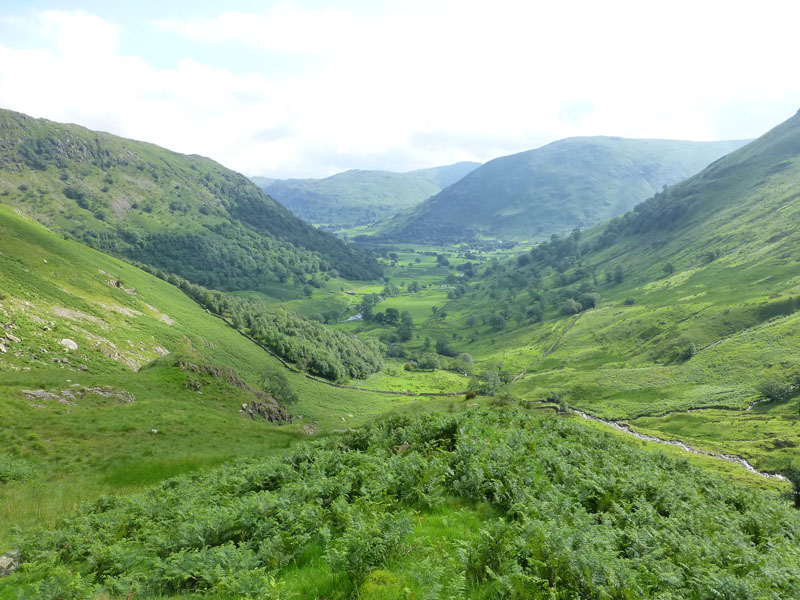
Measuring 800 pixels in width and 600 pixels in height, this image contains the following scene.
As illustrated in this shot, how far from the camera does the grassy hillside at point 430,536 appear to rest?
9961mm

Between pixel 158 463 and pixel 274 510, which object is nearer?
pixel 274 510

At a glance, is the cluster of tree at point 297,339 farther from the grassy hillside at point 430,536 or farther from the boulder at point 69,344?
the grassy hillside at point 430,536

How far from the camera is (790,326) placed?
473ft

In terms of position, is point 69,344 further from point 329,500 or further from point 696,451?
point 696,451

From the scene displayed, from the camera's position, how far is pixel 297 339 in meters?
162

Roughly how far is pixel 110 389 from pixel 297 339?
107696mm

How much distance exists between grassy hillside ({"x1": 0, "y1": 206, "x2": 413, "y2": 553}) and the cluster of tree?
10.5 m

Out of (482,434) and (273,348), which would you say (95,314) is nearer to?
(273,348)

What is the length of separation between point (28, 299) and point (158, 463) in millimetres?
76516

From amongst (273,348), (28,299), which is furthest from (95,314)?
(273,348)

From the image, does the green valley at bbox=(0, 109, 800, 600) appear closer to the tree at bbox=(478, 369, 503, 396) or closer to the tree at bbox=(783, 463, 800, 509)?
the tree at bbox=(783, 463, 800, 509)

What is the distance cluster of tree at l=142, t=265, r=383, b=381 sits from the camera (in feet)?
495

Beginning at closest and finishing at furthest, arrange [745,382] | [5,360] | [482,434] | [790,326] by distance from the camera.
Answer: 1. [482,434]
2. [5,360]
3. [745,382]
4. [790,326]

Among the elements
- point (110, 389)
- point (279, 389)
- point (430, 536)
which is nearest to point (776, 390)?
point (279, 389)
